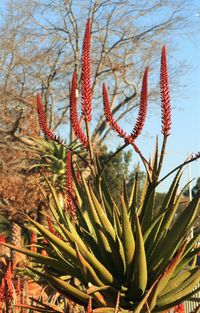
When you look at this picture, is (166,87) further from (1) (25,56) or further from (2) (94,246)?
(1) (25,56)

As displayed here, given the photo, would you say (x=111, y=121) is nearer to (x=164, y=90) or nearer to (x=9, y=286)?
(x=164, y=90)

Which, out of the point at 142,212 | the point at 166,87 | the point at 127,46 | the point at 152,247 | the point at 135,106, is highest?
the point at 127,46

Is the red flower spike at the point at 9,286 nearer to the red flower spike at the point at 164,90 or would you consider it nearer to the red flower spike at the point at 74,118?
the red flower spike at the point at 74,118

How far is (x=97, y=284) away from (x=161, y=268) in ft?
1.51

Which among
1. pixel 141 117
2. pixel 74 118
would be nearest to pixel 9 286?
pixel 74 118

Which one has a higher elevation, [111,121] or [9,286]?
[111,121]

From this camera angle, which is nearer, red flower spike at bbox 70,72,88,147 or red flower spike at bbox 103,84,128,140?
red flower spike at bbox 103,84,128,140

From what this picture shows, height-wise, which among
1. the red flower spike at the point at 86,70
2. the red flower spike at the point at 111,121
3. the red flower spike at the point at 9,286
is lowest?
the red flower spike at the point at 9,286

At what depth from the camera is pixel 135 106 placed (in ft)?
108

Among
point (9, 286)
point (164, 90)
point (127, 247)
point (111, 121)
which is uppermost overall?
point (164, 90)

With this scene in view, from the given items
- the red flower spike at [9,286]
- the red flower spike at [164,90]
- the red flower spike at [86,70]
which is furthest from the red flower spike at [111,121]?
the red flower spike at [9,286]

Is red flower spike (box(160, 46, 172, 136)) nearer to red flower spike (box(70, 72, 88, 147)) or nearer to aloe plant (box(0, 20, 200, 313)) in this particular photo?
aloe plant (box(0, 20, 200, 313))

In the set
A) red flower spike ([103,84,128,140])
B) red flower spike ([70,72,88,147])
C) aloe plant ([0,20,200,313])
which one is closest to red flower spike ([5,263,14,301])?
aloe plant ([0,20,200,313])

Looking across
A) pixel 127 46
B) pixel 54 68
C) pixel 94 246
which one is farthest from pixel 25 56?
pixel 94 246
